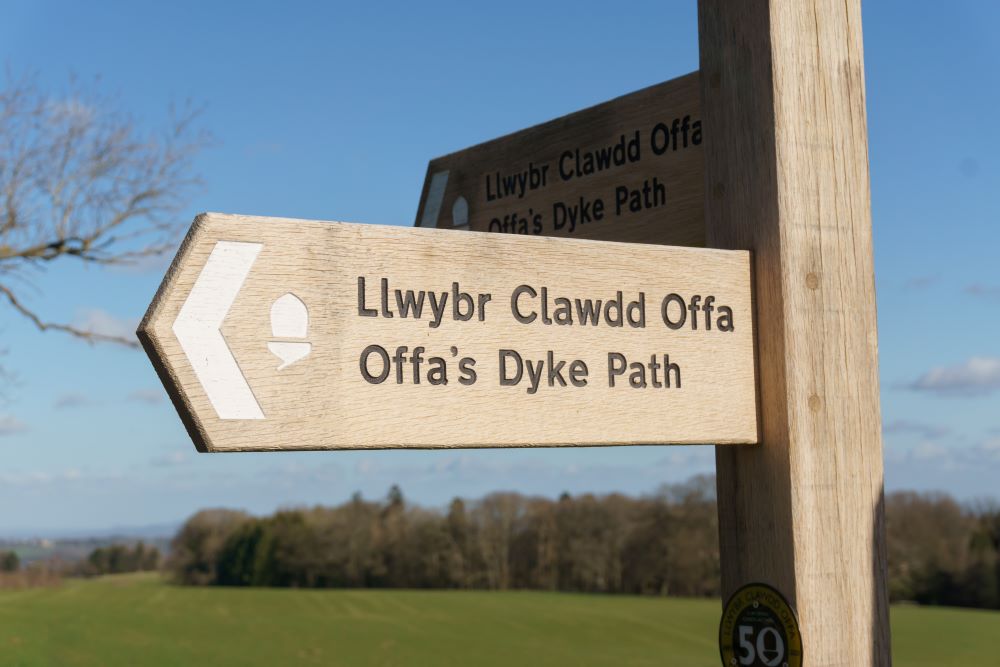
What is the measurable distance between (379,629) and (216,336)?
36.9 meters

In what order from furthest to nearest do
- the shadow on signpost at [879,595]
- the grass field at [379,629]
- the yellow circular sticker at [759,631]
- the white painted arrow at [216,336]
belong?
the grass field at [379,629] < the shadow on signpost at [879,595] < the yellow circular sticker at [759,631] < the white painted arrow at [216,336]

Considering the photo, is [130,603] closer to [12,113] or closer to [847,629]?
[12,113]

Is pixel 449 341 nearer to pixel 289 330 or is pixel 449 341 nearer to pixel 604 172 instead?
pixel 289 330

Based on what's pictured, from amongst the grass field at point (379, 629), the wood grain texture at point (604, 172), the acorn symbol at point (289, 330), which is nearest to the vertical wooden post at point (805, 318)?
the wood grain texture at point (604, 172)

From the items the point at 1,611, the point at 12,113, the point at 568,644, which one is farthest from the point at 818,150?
the point at 1,611

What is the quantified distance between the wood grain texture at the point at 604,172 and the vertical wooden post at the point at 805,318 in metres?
0.22

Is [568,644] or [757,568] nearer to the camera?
[757,568]

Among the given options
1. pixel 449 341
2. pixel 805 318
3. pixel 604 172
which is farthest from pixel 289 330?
pixel 604 172

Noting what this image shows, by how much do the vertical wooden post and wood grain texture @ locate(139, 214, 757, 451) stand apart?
3.3 inches

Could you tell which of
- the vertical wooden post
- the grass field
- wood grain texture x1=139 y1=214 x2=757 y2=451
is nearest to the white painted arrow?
wood grain texture x1=139 y1=214 x2=757 y2=451

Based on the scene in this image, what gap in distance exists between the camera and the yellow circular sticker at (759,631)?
6.28 feet

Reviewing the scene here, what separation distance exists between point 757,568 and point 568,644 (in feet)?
109

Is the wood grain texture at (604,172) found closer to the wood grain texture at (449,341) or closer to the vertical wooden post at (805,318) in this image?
the vertical wooden post at (805,318)

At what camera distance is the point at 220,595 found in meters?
43.4
